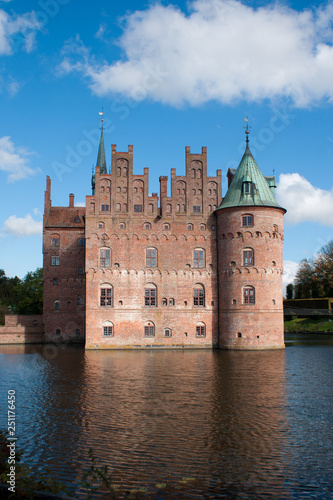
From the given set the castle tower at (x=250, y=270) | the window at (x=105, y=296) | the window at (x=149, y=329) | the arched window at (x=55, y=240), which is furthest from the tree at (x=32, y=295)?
the castle tower at (x=250, y=270)

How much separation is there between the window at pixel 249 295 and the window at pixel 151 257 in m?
8.72

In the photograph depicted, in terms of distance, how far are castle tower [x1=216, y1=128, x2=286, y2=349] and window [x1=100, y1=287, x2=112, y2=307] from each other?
10.3 m

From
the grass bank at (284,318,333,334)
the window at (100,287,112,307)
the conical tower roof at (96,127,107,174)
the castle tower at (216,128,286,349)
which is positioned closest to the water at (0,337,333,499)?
the castle tower at (216,128,286,349)

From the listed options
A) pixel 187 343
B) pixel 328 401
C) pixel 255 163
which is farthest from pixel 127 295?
pixel 328 401

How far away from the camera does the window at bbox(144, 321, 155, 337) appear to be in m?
43.6

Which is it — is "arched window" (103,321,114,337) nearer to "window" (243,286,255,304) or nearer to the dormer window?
"window" (243,286,255,304)

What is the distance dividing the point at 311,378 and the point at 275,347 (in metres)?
16.1

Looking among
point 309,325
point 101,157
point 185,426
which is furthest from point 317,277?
point 185,426

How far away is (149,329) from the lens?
143 feet

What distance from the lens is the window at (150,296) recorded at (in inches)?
1721

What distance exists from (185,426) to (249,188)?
30.4 meters

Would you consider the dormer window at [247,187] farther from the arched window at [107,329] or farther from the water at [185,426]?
the water at [185,426]

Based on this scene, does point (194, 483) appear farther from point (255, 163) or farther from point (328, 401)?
point (255, 163)

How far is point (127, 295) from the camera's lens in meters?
43.4
